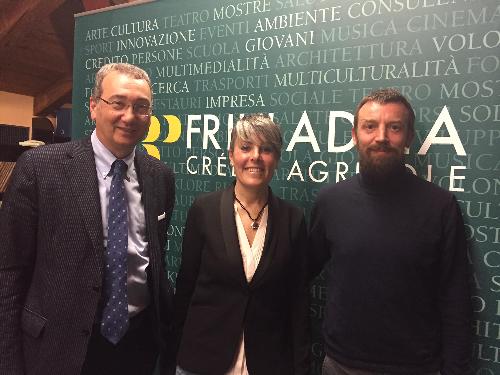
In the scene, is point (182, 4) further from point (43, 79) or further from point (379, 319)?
point (43, 79)

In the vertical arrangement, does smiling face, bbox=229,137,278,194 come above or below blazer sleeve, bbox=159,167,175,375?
above

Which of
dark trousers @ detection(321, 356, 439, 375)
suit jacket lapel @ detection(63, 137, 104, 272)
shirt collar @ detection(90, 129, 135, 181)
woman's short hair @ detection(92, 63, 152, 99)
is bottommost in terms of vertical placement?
dark trousers @ detection(321, 356, 439, 375)

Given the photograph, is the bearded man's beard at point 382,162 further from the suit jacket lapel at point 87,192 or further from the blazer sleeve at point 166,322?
the suit jacket lapel at point 87,192

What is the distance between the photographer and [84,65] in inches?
116

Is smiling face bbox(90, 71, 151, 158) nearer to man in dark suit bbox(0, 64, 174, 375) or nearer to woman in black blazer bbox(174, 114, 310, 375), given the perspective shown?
man in dark suit bbox(0, 64, 174, 375)

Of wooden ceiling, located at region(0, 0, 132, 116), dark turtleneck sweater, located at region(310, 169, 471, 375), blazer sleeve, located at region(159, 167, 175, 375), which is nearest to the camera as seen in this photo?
dark turtleneck sweater, located at region(310, 169, 471, 375)

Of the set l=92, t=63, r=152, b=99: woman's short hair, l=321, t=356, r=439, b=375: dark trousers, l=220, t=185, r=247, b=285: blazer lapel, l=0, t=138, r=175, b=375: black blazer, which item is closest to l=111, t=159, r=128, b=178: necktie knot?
l=0, t=138, r=175, b=375: black blazer

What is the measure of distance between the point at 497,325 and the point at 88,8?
421 cm

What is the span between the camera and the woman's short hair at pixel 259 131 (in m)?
1.68

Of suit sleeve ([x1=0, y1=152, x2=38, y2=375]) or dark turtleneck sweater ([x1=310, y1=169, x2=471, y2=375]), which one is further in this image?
dark turtleneck sweater ([x1=310, y1=169, x2=471, y2=375])

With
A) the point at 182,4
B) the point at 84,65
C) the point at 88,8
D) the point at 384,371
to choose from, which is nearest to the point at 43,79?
the point at 88,8

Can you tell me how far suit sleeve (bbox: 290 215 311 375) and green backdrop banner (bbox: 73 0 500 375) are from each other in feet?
1.39

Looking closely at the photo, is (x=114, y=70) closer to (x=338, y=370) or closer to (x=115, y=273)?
(x=115, y=273)

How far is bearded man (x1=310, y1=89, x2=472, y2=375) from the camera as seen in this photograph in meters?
1.54
